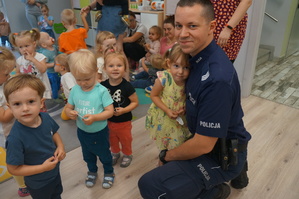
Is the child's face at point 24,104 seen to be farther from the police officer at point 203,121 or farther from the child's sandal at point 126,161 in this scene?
the child's sandal at point 126,161

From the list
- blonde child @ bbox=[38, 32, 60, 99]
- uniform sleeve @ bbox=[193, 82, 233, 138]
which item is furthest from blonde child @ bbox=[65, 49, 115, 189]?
blonde child @ bbox=[38, 32, 60, 99]

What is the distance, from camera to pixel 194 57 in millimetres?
1363

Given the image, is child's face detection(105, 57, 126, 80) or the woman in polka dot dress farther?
the woman in polka dot dress

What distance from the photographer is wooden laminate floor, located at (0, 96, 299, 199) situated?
1795 millimetres

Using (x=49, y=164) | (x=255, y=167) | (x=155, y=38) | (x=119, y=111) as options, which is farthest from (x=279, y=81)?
(x=49, y=164)

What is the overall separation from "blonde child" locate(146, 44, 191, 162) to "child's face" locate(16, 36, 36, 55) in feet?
4.71

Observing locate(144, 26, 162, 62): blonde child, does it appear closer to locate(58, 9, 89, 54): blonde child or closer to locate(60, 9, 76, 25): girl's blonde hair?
locate(58, 9, 89, 54): blonde child

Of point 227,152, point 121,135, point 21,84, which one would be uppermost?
point 21,84

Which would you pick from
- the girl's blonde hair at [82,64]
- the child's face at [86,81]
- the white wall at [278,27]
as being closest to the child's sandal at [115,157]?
the child's face at [86,81]

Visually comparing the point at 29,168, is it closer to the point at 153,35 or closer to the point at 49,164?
the point at 49,164

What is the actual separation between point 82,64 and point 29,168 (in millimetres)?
657

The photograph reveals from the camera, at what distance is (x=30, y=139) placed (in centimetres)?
120

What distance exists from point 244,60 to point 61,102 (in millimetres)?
2385

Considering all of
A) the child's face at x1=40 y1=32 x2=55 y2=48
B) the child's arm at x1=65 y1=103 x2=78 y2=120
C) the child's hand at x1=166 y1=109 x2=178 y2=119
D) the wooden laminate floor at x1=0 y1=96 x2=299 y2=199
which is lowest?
the wooden laminate floor at x1=0 y1=96 x2=299 y2=199
